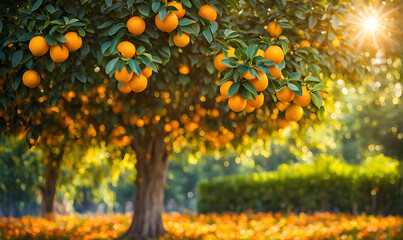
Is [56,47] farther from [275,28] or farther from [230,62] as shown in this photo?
[275,28]

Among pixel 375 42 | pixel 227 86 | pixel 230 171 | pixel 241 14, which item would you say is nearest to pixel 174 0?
pixel 227 86

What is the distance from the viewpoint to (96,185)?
509 inches

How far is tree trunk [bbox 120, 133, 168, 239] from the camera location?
23.4 ft

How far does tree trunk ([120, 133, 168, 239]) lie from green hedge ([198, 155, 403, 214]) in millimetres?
6316

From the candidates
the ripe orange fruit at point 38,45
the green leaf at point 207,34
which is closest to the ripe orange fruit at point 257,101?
the green leaf at point 207,34

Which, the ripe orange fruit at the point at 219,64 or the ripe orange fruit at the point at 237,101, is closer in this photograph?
the ripe orange fruit at the point at 237,101

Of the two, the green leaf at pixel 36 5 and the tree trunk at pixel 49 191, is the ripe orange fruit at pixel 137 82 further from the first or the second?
the tree trunk at pixel 49 191

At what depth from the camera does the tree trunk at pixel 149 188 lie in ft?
23.4

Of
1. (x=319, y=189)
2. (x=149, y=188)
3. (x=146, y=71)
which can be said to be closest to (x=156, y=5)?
(x=146, y=71)

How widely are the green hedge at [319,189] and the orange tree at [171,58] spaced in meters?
6.49

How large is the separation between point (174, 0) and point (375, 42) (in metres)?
2.77

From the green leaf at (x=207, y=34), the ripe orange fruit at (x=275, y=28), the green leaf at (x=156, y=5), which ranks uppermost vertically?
the ripe orange fruit at (x=275, y=28)

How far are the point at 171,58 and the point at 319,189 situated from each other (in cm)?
940

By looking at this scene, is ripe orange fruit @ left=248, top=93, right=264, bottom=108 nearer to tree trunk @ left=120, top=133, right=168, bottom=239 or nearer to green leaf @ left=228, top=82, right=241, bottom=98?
green leaf @ left=228, top=82, right=241, bottom=98
